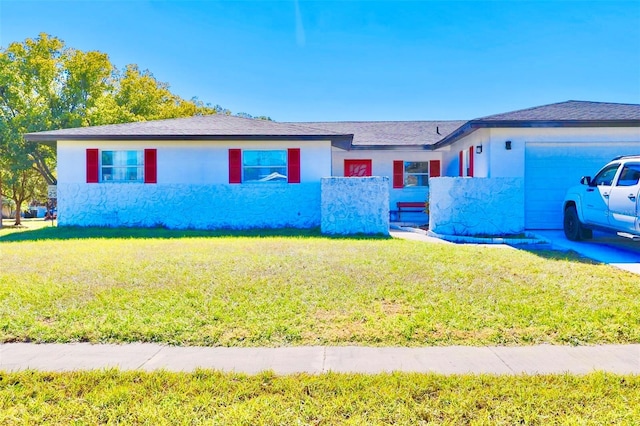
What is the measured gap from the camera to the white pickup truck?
875 centimetres

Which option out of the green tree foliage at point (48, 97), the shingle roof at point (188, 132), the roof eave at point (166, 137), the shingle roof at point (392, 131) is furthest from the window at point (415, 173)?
the green tree foliage at point (48, 97)

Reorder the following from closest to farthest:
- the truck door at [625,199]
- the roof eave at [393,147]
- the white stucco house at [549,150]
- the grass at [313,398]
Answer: the grass at [313,398]
the truck door at [625,199]
the white stucco house at [549,150]
the roof eave at [393,147]

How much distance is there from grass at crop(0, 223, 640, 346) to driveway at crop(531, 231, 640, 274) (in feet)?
2.39

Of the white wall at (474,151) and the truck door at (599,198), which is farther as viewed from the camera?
the white wall at (474,151)

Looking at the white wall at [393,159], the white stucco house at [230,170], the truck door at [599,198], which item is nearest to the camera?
the truck door at [599,198]

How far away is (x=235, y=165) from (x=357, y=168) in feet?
22.1

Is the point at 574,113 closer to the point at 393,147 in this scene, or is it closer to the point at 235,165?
the point at 393,147

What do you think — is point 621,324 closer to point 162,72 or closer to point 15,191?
point 162,72

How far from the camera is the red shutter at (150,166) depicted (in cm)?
1521

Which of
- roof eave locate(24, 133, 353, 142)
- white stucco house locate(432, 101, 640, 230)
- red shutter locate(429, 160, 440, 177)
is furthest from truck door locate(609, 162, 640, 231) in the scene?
red shutter locate(429, 160, 440, 177)

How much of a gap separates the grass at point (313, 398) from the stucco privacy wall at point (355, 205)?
9429 millimetres

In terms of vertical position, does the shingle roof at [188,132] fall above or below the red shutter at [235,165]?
above

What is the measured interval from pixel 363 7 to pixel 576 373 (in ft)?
48.4

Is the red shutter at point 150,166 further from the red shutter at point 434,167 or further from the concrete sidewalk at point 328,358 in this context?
the red shutter at point 434,167
